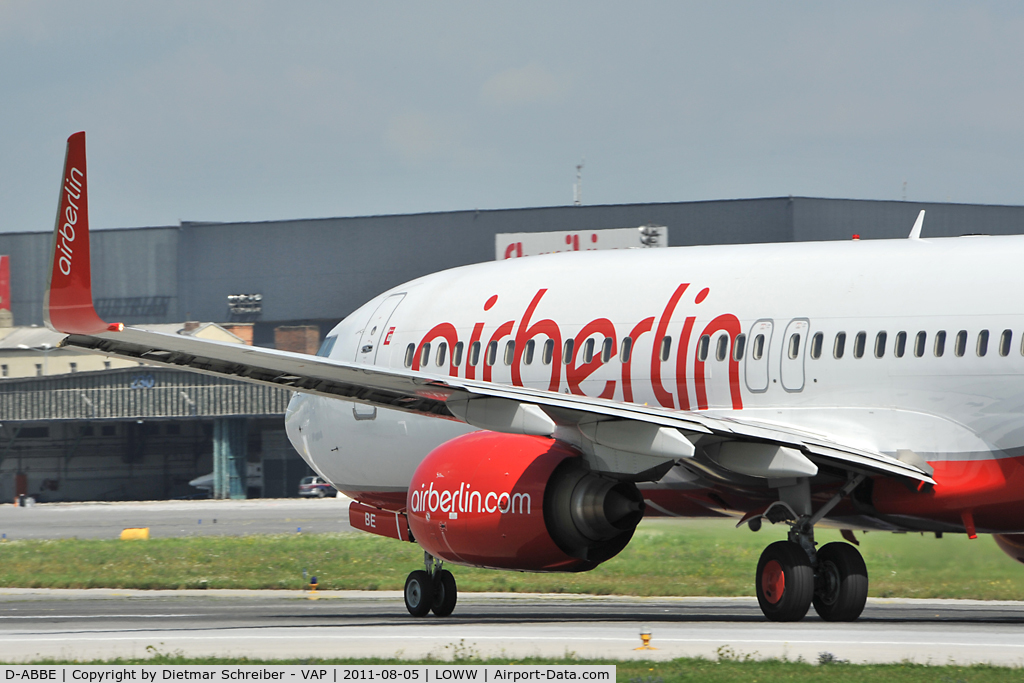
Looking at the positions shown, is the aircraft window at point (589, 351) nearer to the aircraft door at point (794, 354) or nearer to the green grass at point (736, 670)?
the aircraft door at point (794, 354)

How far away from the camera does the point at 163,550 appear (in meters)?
35.8

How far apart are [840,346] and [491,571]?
1774 cm

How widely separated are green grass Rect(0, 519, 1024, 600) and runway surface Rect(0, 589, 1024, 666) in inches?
41.7

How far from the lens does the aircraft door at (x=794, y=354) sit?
53.3 feet

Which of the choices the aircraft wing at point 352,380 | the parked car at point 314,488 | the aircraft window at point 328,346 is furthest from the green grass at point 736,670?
the parked car at point 314,488

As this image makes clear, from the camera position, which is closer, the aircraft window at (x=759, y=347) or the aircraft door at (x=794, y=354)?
the aircraft door at (x=794, y=354)

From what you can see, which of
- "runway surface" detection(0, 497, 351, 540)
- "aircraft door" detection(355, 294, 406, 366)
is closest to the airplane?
"aircraft door" detection(355, 294, 406, 366)

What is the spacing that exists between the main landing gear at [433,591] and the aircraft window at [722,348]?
5257 mm

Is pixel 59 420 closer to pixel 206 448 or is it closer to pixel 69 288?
pixel 206 448

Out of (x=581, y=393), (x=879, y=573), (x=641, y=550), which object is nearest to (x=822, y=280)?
(x=581, y=393)

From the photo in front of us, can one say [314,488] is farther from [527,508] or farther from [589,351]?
[527,508]

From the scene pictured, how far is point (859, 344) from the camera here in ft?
52.0

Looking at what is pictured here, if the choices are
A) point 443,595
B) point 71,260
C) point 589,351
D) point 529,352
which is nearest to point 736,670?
point 589,351

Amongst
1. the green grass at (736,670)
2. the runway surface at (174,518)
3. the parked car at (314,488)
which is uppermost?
the green grass at (736,670)
